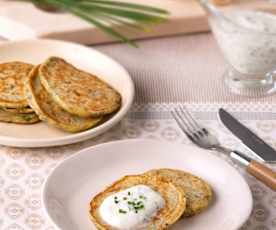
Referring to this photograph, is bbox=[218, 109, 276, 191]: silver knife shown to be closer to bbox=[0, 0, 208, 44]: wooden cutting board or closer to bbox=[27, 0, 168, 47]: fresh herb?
bbox=[27, 0, 168, 47]: fresh herb

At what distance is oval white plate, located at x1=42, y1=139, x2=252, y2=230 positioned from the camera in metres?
1.79

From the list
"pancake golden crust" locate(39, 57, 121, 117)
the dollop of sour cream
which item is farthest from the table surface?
the dollop of sour cream

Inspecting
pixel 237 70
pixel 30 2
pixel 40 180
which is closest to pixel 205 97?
pixel 237 70

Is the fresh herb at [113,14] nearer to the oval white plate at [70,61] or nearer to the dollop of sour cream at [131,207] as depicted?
the oval white plate at [70,61]

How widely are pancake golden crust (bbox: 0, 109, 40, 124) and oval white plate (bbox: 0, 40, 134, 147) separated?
15 millimetres

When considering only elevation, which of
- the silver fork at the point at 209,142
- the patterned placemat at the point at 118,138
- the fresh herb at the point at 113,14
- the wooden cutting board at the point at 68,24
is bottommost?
the patterned placemat at the point at 118,138

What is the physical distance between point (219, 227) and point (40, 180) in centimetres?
60

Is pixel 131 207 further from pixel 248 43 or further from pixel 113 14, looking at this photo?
pixel 113 14

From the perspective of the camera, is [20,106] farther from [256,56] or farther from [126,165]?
[256,56]

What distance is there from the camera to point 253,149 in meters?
2.14

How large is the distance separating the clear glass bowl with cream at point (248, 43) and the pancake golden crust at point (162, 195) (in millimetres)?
793

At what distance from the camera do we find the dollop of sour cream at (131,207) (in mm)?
1691

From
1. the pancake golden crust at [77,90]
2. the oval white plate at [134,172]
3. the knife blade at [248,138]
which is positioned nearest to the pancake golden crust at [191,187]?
the oval white plate at [134,172]

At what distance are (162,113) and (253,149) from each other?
1.32 ft
